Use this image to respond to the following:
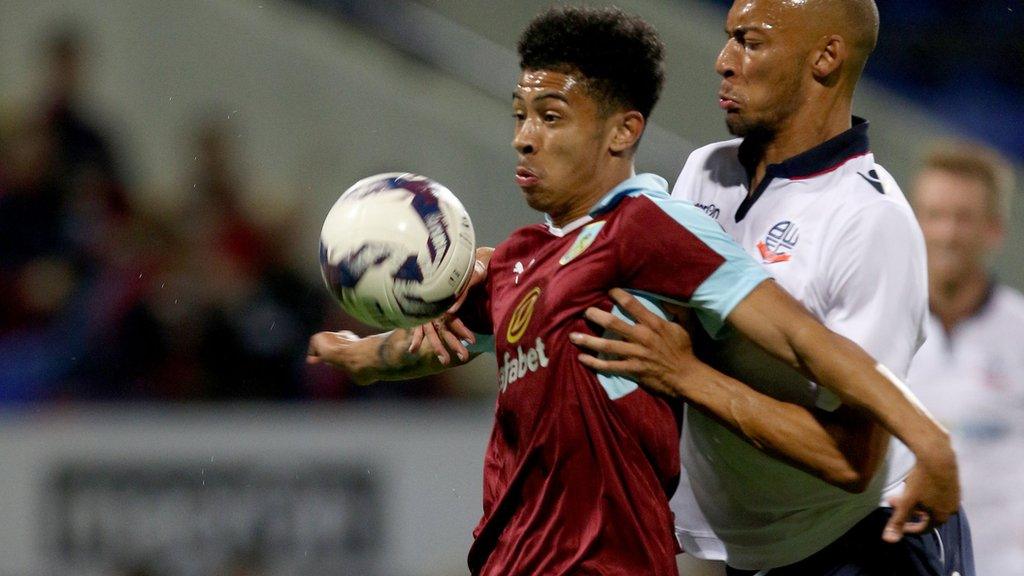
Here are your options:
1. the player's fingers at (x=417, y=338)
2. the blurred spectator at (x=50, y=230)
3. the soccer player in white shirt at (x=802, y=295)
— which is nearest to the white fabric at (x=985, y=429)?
the soccer player in white shirt at (x=802, y=295)

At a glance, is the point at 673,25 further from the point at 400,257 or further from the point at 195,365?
the point at 400,257

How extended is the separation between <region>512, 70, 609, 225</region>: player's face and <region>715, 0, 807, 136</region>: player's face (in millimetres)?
392

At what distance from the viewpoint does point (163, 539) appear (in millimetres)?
7215

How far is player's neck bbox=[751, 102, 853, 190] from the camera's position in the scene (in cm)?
362

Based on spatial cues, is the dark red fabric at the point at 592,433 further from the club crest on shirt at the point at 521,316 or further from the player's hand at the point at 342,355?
the player's hand at the point at 342,355

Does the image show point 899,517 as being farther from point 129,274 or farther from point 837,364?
point 129,274

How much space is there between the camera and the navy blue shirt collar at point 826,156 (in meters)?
3.55

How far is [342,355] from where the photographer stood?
4.00 m

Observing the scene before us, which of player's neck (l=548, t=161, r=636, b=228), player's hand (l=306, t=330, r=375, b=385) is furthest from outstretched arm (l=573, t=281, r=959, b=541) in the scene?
player's hand (l=306, t=330, r=375, b=385)

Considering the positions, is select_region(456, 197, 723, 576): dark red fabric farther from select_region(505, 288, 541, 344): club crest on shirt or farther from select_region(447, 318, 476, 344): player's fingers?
select_region(447, 318, 476, 344): player's fingers

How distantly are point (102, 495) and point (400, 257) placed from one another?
4.23m

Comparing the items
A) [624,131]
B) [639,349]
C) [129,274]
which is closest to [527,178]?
[624,131]

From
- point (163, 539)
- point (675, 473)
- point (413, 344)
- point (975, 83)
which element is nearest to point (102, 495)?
point (163, 539)

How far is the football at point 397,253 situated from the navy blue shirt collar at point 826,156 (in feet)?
2.49
